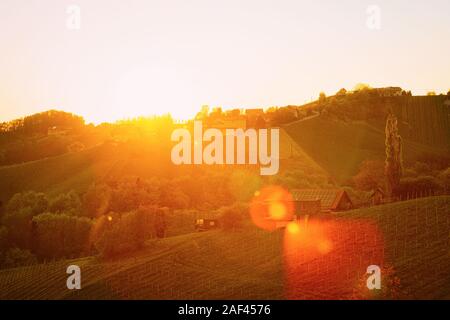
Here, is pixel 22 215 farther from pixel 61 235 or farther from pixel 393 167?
pixel 393 167

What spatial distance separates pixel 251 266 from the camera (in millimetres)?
38906

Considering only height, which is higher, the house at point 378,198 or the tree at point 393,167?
the tree at point 393,167

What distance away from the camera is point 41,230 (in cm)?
6519

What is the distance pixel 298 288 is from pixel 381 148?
7484 cm

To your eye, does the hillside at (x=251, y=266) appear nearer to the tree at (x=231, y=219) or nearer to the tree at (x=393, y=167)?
the tree at (x=231, y=219)

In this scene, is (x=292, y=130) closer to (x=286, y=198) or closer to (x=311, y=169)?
(x=311, y=169)

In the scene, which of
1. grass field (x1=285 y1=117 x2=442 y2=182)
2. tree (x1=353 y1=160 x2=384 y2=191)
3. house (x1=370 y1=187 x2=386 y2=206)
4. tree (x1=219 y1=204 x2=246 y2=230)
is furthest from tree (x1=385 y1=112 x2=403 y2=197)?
grass field (x1=285 y1=117 x2=442 y2=182)

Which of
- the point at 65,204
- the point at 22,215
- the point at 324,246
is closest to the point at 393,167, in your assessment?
the point at 324,246

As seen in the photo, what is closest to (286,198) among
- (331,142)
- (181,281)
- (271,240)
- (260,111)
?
(271,240)

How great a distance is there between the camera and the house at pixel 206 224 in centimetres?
5492

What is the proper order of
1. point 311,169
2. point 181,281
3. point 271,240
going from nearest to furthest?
1. point 181,281
2. point 271,240
3. point 311,169

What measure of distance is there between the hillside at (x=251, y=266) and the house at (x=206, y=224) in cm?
542

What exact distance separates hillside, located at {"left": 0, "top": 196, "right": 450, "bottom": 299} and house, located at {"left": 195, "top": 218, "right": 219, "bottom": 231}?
5.42m

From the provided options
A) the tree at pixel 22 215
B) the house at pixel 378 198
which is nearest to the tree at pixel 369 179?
the house at pixel 378 198
